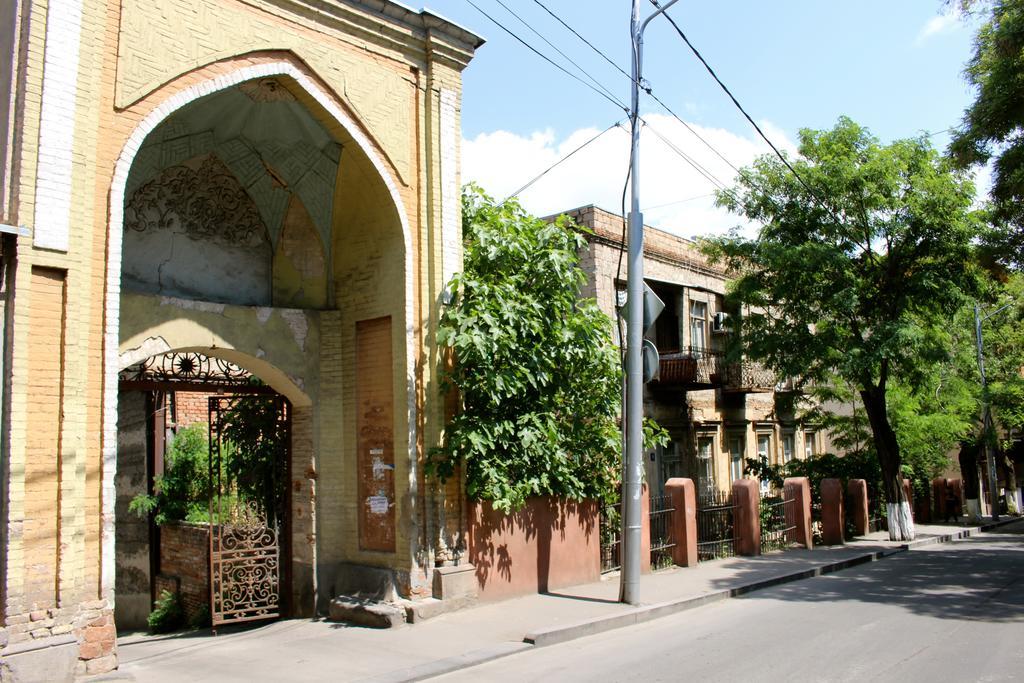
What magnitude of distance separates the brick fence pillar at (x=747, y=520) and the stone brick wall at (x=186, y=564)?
9.14 meters

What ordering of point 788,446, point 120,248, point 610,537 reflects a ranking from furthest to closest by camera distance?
point 788,446 → point 610,537 → point 120,248

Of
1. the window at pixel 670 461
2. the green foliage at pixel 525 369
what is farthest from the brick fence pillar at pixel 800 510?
the green foliage at pixel 525 369

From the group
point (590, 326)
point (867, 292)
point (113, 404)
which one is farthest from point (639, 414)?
point (867, 292)

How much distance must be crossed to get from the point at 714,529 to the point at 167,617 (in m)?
9.67

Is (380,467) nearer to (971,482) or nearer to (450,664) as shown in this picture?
(450,664)

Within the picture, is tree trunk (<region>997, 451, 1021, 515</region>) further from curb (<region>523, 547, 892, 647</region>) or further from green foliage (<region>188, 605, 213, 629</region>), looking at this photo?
green foliage (<region>188, 605, 213, 629</region>)

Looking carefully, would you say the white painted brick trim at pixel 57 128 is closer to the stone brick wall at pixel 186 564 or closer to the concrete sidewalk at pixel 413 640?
the concrete sidewalk at pixel 413 640

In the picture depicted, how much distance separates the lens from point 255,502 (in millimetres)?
11742

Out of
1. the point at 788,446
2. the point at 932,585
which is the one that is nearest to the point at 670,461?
the point at 788,446

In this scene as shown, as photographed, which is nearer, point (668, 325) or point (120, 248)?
point (120, 248)

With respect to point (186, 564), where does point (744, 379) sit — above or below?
above

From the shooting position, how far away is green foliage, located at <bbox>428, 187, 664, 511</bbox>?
32.7ft

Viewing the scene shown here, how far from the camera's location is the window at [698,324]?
20.4m

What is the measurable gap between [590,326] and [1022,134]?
7.67 metres
